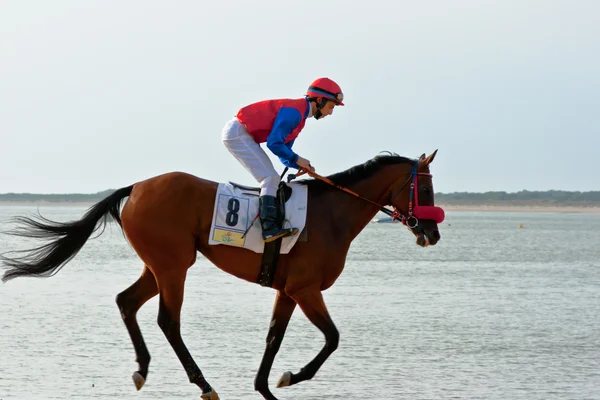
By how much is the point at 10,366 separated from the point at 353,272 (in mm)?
15129

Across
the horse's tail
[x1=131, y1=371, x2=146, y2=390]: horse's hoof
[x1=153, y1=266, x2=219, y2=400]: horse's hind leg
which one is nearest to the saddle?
[x1=153, y1=266, x2=219, y2=400]: horse's hind leg

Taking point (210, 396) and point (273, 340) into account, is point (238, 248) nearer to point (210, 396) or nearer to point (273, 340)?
point (273, 340)

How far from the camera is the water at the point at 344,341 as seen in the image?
8.77 m

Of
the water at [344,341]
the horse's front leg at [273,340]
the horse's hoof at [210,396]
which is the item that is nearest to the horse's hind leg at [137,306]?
the water at [344,341]

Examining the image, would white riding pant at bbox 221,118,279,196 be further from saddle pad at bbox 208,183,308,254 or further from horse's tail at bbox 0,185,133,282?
horse's tail at bbox 0,185,133,282

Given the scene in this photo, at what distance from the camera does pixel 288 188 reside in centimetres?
845

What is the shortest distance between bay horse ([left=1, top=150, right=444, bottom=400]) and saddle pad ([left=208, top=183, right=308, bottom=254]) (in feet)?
0.24

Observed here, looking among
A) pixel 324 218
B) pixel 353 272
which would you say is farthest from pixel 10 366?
pixel 353 272

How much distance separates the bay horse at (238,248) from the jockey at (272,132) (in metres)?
0.33

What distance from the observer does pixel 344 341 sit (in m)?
11.6

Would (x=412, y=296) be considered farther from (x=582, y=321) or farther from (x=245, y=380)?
(x=245, y=380)

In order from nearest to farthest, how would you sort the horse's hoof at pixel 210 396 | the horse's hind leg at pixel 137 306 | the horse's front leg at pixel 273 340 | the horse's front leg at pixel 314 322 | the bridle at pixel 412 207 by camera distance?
the horse's hoof at pixel 210 396 < the horse's front leg at pixel 314 322 < the horse's front leg at pixel 273 340 < the horse's hind leg at pixel 137 306 < the bridle at pixel 412 207

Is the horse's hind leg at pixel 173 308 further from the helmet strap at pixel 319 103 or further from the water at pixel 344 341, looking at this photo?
the helmet strap at pixel 319 103

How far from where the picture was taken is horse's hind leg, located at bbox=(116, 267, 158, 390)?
27.4 feet
